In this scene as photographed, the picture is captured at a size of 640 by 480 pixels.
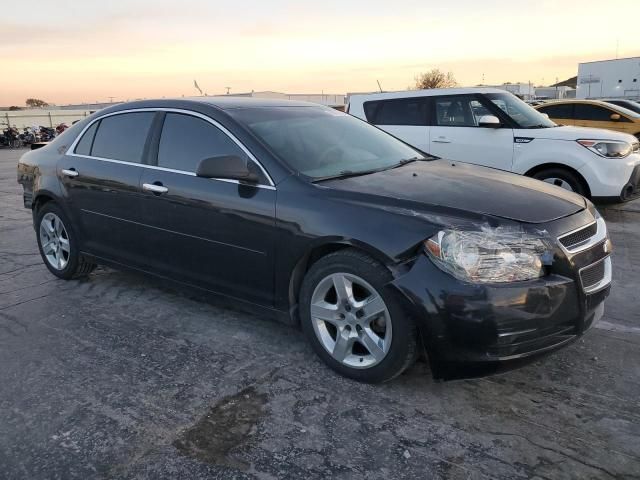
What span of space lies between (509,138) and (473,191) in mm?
4773

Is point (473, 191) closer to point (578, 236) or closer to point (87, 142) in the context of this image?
point (578, 236)

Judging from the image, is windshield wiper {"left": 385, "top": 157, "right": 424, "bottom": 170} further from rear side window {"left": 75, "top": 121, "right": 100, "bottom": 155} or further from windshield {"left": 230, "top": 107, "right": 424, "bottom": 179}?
rear side window {"left": 75, "top": 121, "right": 100, "bottom": 155}

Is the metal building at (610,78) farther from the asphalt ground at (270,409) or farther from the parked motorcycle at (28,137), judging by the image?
the asphalt ground at (270,409)

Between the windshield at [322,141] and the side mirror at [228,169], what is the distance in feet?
0.79

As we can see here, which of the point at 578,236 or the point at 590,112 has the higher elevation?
the point at 578,236

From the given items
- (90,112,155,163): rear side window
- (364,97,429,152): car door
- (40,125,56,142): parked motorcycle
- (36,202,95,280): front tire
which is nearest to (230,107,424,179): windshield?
(90,112,155,163): rear side window

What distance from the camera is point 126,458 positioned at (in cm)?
261

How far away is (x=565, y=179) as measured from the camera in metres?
7.33

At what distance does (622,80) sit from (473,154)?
44.7 m

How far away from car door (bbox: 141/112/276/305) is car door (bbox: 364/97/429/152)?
4.98 meters

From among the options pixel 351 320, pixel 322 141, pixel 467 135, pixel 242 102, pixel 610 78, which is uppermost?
pixel 242 102

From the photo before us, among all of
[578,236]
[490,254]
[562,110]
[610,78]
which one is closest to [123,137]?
[490,254]

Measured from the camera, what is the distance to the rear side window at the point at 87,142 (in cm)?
484

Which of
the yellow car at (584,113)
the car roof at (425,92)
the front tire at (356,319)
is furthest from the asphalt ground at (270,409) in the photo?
the yellow car at (584,113)
